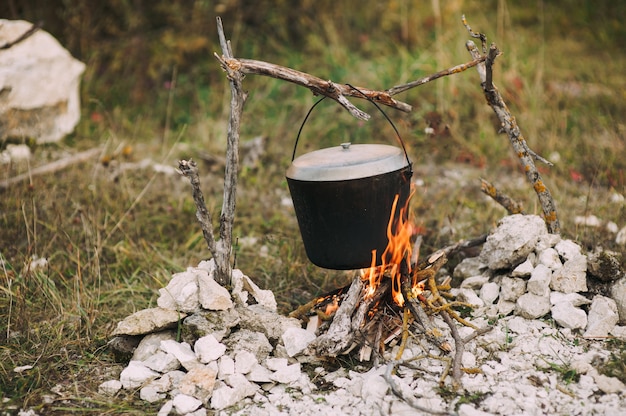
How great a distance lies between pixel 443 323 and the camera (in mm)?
3037

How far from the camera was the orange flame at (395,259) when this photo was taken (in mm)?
2961

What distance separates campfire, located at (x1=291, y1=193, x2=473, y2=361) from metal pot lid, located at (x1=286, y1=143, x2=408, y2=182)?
0.64ft

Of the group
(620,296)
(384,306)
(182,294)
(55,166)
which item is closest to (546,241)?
(620,296)

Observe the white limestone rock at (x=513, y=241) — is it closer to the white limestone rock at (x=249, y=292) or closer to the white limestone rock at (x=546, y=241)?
the white limestone rock at (x=546, y=241)

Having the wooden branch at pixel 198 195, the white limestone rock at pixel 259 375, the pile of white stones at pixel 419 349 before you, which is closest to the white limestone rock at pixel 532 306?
the pile of white stones at pixel 419 349

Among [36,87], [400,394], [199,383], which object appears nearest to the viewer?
[400,394]

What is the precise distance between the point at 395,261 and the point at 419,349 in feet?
1.39

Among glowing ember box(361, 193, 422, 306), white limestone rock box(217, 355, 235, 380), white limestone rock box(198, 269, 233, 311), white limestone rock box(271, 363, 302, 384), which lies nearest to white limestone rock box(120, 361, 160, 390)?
white limestone rock box(217, 355, 235, 380)

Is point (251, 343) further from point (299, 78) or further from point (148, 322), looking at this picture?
point (299, 78)

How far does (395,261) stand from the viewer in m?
3.02

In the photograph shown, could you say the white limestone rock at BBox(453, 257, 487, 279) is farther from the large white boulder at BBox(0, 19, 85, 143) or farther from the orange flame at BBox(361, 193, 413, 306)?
the large white boulder at BBox(0, 19, 85, 143)

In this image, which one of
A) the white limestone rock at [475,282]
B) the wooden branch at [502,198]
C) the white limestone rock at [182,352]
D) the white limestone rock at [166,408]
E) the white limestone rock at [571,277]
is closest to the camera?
the white limestone rock at [166,408]

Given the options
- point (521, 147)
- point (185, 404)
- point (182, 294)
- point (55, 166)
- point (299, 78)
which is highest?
point (299, 78)

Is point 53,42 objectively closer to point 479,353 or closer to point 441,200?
point 441,200
